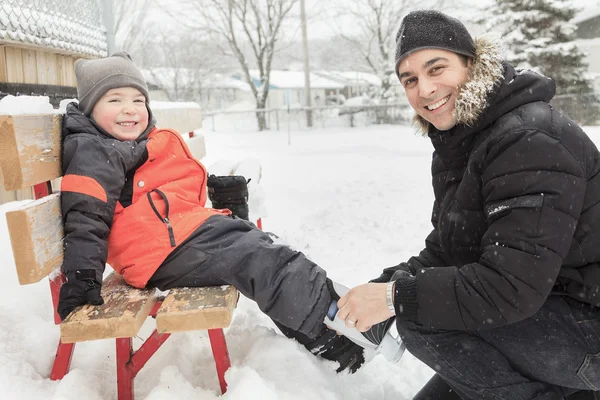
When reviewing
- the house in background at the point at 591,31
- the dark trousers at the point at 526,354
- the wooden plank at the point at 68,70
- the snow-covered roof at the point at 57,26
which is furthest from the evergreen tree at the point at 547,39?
the dark trousers at the point at 526,354

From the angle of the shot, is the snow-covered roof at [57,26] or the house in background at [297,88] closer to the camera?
the snow-covered roof at [57,26]

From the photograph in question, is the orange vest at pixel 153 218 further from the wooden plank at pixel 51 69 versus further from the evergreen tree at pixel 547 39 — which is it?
the evergreen tree at pixel 547 39

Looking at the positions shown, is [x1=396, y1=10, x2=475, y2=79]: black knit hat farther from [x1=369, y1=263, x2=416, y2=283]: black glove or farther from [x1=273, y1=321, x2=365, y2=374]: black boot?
[x1=273, y1=321, x2=365, y2=374]: black boot

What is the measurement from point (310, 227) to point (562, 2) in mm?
19892

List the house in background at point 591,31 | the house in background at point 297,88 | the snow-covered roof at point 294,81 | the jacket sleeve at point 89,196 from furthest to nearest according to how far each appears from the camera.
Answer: the house in background at point 297,88 → the snow-covered roof at point 294,81 → the house in background at point 591,31 → the jacket sleeve at point 89,196

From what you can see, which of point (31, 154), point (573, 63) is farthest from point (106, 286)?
→ point (573, 63)

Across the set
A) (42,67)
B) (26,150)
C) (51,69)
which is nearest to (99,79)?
(26,150)

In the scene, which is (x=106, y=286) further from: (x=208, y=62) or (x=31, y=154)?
(x=208, y=62)

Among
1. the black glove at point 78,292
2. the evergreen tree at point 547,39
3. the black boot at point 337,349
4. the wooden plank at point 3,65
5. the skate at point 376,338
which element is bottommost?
the black boot at point 337,349

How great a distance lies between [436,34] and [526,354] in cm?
123

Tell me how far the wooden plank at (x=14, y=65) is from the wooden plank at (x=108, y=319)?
2950 millimetres

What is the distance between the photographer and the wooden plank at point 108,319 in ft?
5.91

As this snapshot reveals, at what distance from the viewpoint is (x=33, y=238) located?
1.93 meters

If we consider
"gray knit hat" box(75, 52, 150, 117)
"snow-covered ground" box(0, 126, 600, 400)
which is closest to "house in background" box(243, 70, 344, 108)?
"snow-covered ground" box(0, 126, 600, 400)
